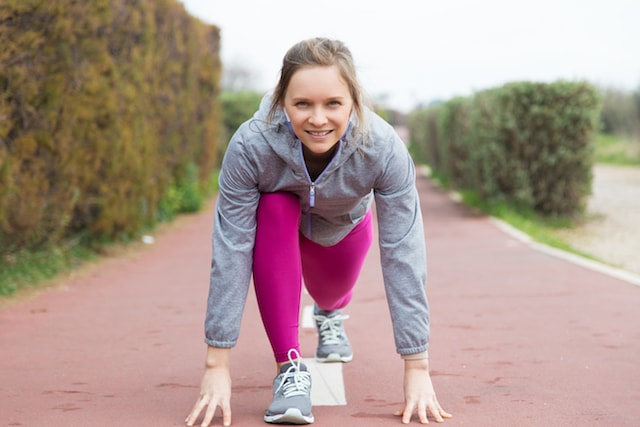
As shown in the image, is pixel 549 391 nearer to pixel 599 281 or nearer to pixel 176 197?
pixel 599 281

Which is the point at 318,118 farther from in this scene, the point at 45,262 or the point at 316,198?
the point at 45,262

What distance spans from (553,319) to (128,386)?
2.75 meters

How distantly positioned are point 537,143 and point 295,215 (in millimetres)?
9304

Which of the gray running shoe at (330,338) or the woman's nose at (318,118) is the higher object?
the woman's nose at (318,118)

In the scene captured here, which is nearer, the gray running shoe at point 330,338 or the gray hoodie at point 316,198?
the gray hoodie at point 316,198

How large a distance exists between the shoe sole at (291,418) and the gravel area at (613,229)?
620 centimetres

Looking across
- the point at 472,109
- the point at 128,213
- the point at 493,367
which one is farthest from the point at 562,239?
the point at 493,367

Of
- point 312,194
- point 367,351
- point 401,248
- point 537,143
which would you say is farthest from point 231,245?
point 537,143

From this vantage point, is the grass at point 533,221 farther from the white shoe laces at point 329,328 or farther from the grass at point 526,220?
the white shoe laces at point 329,328

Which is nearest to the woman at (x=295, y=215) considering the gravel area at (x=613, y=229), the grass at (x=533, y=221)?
the gravel area at (x=613, y=229)

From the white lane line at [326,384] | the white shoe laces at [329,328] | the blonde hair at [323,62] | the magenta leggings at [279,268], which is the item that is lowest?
the white lane line at [326,384]

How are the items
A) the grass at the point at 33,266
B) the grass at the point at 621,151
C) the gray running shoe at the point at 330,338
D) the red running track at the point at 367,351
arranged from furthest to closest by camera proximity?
the grass at the point at 621,151, the grass at the point at 33,266, the gray running shoe at the point at 330,338, the red running track at the point at 367,351

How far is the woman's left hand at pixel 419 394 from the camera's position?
3.29 meters

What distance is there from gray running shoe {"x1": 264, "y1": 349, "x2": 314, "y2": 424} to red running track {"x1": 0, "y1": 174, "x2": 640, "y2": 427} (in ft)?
0.34
